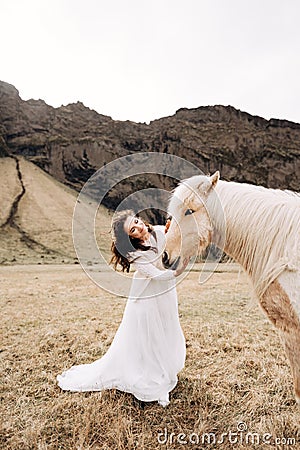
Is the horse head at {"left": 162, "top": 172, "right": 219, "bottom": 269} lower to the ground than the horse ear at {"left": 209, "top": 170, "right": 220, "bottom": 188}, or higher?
lower

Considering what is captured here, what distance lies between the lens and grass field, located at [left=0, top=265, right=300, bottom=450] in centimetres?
275

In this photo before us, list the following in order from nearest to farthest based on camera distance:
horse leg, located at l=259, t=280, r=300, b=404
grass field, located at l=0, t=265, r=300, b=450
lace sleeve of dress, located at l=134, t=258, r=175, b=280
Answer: horse leg, located at l=259, t=280, r=300, b=404 → grass field, located at l=0, t=265, r=300, b=450 → lace sleeve of dress, located at l=134, t=258, r=175, b=280

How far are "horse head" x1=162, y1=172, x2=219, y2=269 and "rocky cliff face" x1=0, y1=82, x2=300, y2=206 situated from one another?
7066 centimetres

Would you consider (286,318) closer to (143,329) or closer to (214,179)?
(214,179)

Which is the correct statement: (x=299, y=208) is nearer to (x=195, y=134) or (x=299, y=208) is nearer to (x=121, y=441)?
(x=121, y=441)

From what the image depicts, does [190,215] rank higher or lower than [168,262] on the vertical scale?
higher

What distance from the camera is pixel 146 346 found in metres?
3.31

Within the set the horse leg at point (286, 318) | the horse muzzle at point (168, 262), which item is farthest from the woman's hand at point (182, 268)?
the horse leg at point (286, 318)

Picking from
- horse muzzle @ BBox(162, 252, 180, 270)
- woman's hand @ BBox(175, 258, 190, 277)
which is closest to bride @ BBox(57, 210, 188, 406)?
horse muzzle @ BBox(162, 252, 180, 270)

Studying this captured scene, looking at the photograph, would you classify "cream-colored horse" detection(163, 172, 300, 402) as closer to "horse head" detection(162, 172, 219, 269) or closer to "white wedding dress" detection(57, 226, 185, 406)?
"horse head" detection(162, 172, 219, 269)

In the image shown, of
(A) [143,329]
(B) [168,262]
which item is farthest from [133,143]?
(B) [168,262]

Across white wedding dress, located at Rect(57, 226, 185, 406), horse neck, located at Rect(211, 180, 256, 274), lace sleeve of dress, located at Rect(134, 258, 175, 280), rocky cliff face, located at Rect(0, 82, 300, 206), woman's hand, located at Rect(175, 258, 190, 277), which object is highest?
rocky cliff face, located at Rect(0, 82, 300, 206)

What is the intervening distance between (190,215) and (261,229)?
594 mm

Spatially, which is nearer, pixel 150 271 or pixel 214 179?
pixel 214 179
